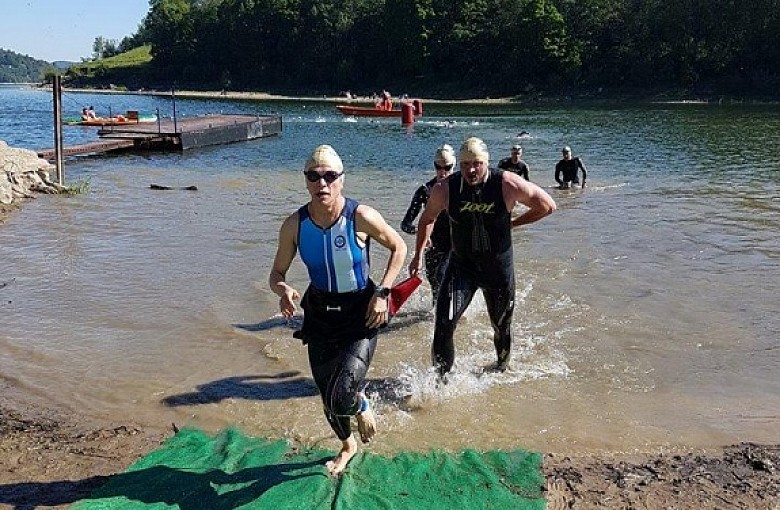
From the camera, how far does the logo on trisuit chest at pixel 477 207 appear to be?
5738mm

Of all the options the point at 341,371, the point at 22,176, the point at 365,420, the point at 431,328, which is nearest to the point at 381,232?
the point at 341,371

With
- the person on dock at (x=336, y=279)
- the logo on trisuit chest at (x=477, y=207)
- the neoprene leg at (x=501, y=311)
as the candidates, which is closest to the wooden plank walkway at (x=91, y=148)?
the neoprene leg at (x=501, y=311)

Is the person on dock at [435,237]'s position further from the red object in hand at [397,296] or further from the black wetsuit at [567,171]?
the black wetsuit at [567,171]

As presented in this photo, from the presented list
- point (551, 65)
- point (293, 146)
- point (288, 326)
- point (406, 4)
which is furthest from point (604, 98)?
point (288, 326)

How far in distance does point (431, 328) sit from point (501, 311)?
211 cm

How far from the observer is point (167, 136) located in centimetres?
3020

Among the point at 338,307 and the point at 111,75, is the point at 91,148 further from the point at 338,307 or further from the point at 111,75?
the point at 111,75

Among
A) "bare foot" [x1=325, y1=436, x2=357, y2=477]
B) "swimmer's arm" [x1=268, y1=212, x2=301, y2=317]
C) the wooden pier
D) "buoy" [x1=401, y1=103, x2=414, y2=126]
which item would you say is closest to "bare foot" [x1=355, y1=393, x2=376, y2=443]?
"bare foot" [x1=325, y1=436, x2=357, y2=477]

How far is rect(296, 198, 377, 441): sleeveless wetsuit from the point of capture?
439cm

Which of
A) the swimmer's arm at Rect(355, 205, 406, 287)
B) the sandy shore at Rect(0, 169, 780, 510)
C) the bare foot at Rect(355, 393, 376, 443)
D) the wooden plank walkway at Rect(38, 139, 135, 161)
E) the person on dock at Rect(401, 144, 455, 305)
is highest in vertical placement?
the wooden plank walkway at Rect(38, 139, 135, 161)

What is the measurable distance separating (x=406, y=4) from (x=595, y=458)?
108 meters

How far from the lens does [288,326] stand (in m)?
8.32

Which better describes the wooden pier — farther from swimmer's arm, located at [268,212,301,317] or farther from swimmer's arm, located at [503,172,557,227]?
swimmer's arm, located at [268,212,301,317]

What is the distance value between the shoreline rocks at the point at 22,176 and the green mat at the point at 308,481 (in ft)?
42.2
